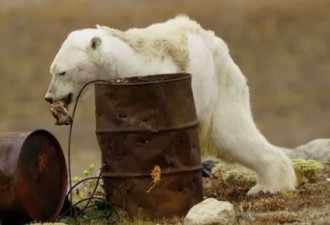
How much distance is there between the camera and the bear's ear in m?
10.8

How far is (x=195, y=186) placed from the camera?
10.5 metres

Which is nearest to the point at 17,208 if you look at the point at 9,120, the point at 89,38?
the point at 89,38

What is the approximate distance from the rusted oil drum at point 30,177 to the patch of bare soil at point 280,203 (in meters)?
1.54

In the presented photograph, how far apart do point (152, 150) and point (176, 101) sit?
1.48 ft

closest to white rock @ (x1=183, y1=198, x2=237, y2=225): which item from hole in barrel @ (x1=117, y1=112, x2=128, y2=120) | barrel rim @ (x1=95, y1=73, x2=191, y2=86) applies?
hole in barrel @ (x1=117, y1=112, x2=128, y2=120)

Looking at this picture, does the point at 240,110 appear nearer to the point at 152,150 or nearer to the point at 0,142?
the point at 152,150

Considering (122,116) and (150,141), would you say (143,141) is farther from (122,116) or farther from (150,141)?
(122,116)

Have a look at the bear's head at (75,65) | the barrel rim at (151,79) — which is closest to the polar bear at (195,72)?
the bear's head at (75,65)

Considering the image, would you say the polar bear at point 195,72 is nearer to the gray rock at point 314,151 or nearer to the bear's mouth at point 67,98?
the bear's mouth at point 67,98

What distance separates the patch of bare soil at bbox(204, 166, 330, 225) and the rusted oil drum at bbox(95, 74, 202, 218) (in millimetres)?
586

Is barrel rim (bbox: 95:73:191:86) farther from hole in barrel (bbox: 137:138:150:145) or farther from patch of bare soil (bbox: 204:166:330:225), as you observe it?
patch of bare soil (bbox: 204:166:330:225)

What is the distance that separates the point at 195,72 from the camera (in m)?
11.2

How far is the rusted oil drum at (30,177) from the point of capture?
10.1 metres

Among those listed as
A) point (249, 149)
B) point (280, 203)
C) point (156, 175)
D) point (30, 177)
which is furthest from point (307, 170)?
point (30, 177)
